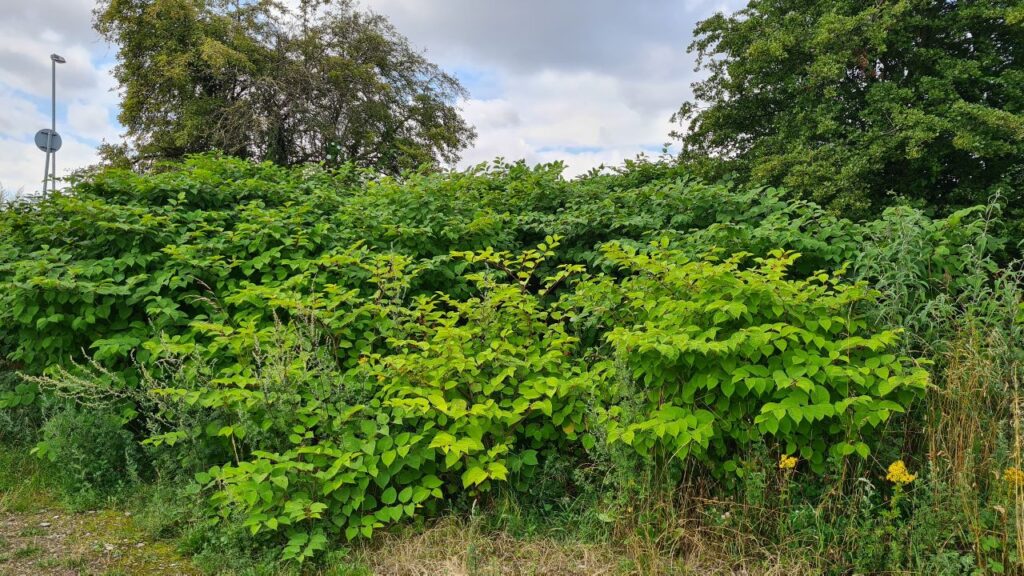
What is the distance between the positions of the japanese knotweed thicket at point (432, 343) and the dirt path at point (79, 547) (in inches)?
12.6

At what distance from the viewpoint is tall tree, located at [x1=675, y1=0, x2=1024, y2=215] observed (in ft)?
29.3

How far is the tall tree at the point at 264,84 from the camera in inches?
671

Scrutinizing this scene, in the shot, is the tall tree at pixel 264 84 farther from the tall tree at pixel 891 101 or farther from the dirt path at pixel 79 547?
the dirt path at pixel 79 547

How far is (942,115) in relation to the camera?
9.39m

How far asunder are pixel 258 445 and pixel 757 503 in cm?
243

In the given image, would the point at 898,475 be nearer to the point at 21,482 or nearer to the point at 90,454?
the point at 90,454

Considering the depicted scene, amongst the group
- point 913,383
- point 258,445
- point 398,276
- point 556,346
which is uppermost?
point 398,276

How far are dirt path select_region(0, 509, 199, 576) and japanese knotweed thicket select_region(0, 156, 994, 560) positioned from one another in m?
0.32

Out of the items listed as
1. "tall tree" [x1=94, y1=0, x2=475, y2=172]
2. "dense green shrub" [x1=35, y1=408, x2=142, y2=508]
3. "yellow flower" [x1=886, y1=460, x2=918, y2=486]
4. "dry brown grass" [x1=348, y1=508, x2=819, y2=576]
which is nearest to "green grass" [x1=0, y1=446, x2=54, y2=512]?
"dense green shrub" [x1=35, y1=408, x2=142, y2=508]

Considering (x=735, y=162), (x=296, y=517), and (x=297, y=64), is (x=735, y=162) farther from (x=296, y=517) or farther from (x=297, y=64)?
(x=297, y=64)

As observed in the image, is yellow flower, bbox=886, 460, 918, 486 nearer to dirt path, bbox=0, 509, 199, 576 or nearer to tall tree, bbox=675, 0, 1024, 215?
dirt path, bbox=0, 509, 199, 576

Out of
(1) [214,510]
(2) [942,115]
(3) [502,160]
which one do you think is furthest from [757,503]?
(2) [942,115]

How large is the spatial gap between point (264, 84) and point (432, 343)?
58.7ft

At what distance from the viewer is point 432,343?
10.4ft
